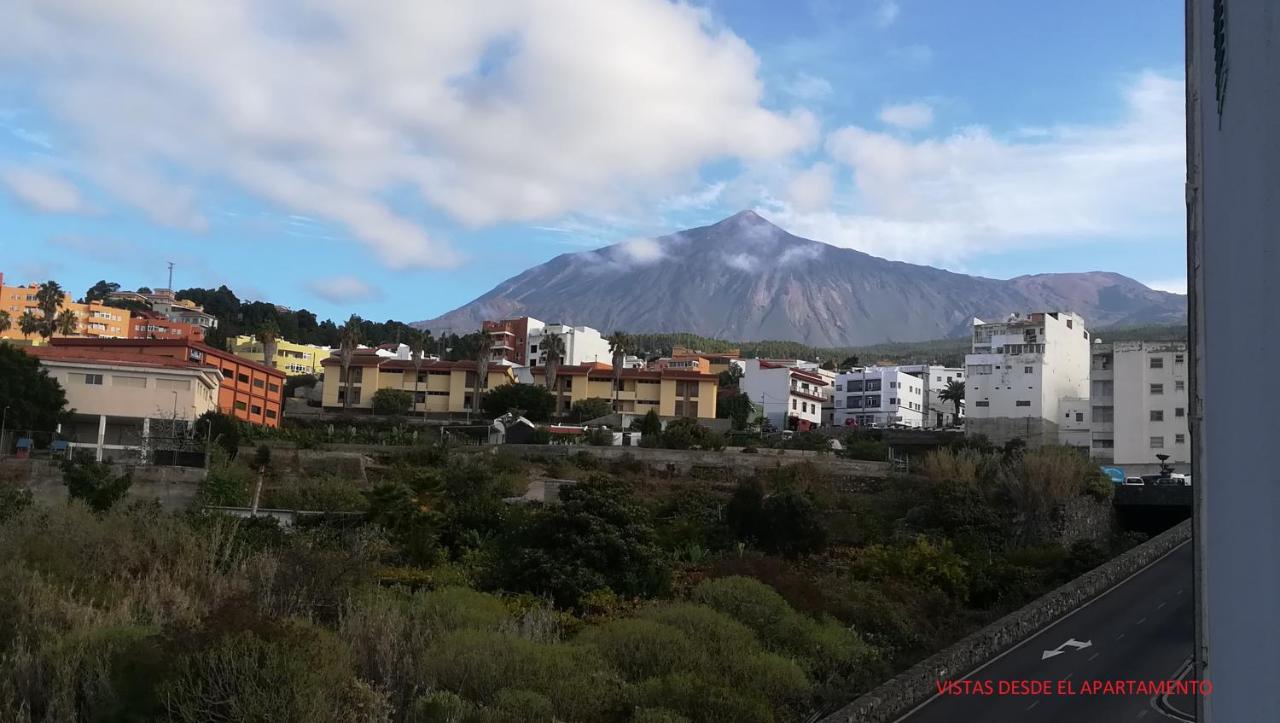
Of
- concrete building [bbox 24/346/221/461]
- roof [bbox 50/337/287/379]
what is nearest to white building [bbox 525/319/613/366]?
roof [bbox 50/337/287/379]

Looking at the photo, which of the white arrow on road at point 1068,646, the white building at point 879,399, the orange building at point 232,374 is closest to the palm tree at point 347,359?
the orange building at point 232,374

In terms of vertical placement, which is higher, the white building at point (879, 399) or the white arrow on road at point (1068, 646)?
the white building at point (879, 399)

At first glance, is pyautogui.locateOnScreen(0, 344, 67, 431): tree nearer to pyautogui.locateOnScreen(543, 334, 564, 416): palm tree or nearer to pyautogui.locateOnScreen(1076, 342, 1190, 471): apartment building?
pyautogui.locateOnScreen(543, 334, 564, 416): palm tree

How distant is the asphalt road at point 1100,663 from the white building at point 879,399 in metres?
81.5

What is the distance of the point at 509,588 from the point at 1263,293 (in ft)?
74.4

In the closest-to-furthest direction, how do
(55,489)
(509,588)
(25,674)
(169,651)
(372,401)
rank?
(169,651) < (25,674) < (509,588) < (55,489) < (372,401)

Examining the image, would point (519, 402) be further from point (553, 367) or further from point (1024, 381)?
point (1024, 381)

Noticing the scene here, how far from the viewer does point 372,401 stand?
8988cm

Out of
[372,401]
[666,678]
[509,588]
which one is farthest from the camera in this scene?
[372,401]

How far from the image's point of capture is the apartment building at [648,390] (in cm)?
9062

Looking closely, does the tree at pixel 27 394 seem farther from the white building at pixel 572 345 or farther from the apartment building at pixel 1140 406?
the apartment building at pixel 1140 406

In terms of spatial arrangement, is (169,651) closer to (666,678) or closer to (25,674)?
(25,674)

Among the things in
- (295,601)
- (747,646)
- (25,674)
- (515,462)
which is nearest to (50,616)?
(25,674)

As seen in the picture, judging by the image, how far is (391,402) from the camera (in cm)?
8656
